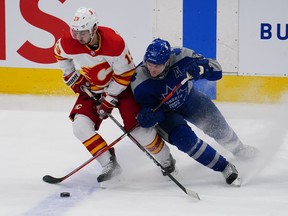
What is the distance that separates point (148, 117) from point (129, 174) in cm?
53

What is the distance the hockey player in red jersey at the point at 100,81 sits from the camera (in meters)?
4.41

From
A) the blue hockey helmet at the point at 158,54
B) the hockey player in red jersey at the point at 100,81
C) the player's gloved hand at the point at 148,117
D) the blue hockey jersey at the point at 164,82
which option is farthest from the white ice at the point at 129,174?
the blue hockey helmet at the point at 158,54

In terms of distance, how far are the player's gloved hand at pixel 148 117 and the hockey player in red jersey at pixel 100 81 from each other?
0.13m

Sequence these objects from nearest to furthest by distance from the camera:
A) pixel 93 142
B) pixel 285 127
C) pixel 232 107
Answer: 1. pixel 93 142
2. pixel 285 127
3. pixel 232 107

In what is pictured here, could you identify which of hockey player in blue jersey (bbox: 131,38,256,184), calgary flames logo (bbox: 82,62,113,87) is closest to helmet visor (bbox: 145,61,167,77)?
hockey player in blue jersey (bbox: 131,38,256,184)

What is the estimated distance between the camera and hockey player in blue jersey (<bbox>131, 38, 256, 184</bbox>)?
4.36 meters

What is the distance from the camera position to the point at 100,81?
4.57 metres

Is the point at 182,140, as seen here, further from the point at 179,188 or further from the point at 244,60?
the point at 244,60

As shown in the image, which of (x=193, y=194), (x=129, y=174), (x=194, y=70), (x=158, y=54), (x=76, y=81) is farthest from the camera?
(x=129, y=174)

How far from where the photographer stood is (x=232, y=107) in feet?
20.6

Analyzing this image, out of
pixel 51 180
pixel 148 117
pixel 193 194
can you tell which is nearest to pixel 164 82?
pixel 148 117

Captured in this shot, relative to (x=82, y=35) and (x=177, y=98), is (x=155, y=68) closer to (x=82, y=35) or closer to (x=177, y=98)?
(x=177, y=98)

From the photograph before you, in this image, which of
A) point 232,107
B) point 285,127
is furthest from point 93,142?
point 232,107

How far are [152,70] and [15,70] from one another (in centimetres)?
253
